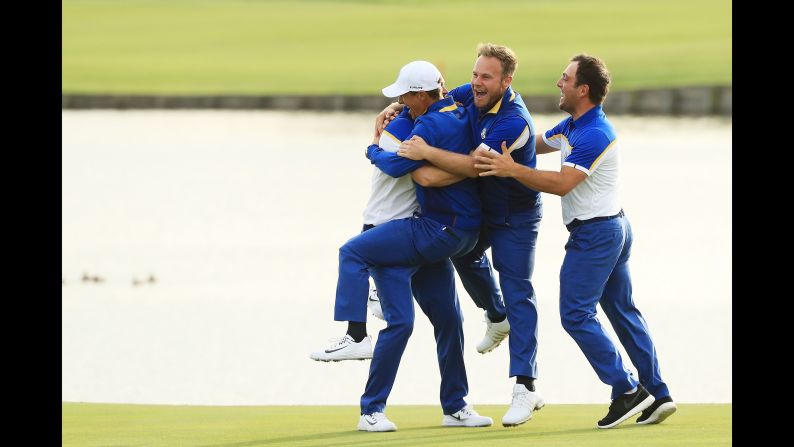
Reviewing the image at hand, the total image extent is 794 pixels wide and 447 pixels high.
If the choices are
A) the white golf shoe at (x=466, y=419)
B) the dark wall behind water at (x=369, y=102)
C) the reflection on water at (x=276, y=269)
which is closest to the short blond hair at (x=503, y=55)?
the white golf shoe at (x=466, y=419)

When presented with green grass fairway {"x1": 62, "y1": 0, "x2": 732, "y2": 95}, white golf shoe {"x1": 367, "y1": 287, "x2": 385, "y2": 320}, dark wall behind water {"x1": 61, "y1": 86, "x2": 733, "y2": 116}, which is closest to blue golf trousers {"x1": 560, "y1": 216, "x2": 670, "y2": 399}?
white golf shoe {"x1": 367, "y1": 287, "x2": 385, "y2": 320}

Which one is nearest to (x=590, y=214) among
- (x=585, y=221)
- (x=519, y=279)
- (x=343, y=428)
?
(x=585, y=221)

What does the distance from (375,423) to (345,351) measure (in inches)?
16.7

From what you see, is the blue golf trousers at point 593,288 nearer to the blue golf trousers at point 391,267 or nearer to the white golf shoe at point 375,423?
the blue golf trousers at point 391,267

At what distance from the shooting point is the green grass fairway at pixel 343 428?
22.0 feet

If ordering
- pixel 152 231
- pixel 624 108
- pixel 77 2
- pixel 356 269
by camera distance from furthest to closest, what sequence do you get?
pixel 77 2, pixel 624 108, pixel 152 231, pixel 356 269

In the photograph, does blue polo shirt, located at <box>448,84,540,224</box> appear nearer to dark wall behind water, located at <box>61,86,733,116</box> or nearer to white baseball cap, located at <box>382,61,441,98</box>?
white baseball cap, located at <box>382,61,441,98</box>

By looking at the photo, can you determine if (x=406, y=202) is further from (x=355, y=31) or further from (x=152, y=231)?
(x=355, y=31)

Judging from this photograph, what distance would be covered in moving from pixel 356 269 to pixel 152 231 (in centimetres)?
1353

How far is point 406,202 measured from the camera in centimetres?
743

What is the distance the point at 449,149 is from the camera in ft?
23.7

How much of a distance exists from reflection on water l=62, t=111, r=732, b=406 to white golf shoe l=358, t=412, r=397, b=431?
3092mm

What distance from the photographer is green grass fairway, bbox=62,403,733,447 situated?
6.71 m
